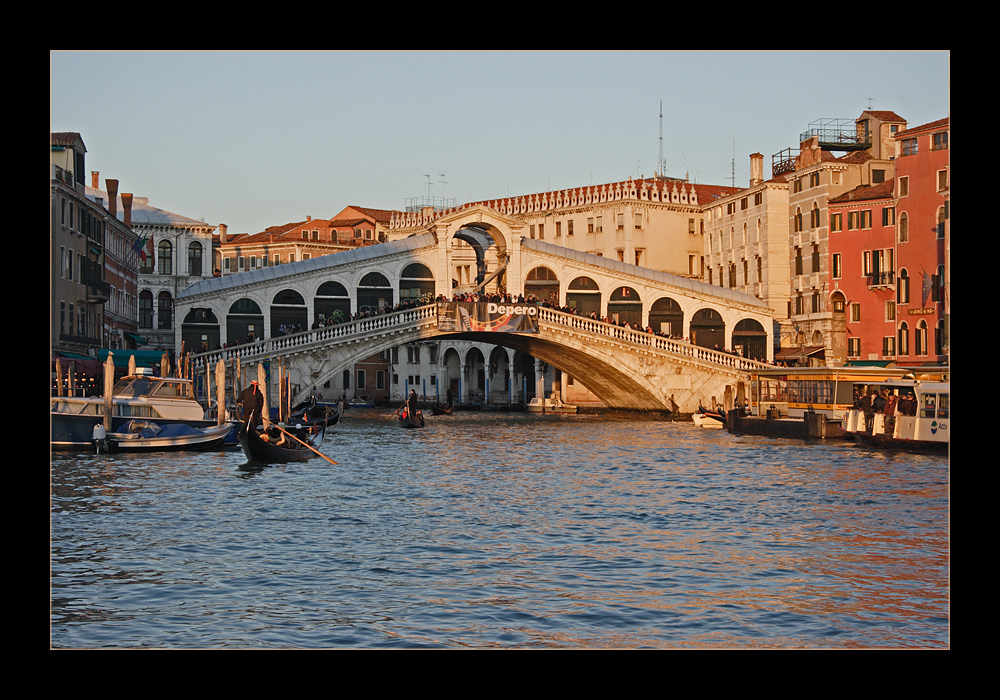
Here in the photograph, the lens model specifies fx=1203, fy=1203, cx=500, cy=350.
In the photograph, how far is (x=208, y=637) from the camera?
7.85 metres

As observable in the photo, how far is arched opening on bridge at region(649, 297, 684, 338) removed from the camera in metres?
37.3

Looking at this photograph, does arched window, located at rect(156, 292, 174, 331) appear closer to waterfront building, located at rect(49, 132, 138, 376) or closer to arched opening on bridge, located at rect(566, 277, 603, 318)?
waterfront building, located at rect(49, 132, 138, 376)

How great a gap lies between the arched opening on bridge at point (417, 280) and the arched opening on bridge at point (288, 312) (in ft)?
9.49

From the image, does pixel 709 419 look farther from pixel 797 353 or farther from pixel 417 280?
pixel 417 280

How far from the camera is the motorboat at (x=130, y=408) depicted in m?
19.2

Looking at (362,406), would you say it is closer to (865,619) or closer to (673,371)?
(673,371)

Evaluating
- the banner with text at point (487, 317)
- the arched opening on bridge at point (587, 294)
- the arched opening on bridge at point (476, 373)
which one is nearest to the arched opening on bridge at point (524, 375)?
the arched opening on bridge at point (476, 373)

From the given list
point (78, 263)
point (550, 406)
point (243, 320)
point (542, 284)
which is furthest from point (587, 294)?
point (78, 263)

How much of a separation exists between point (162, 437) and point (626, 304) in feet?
66.1

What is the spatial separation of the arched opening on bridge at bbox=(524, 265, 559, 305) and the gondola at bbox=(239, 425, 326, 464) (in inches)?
674

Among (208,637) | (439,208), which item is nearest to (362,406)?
(439,208)

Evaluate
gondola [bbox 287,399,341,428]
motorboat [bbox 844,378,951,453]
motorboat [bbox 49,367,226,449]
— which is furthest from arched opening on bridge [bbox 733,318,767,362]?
motorboat [bbox 49,367,226,449]
